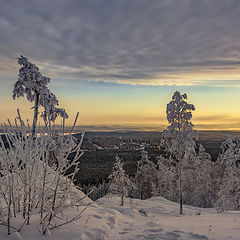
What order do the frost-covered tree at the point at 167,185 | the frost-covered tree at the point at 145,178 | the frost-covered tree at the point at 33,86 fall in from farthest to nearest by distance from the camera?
1. the frost-covered tree at the point at 145,178
2. the frost-covered tree at the point at 167,185
3. the frost-covered tree at the point at 33,86

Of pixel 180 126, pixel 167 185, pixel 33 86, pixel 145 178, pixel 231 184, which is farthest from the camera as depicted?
pixel 145 178

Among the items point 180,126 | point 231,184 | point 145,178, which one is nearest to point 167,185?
point 145,178

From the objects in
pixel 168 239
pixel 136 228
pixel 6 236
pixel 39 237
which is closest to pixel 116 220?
pixel 136 228

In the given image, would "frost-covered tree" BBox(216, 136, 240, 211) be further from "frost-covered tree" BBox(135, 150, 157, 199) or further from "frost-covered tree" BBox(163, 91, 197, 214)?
"frost-covered tree" BBox(135, 150, 157, 199)

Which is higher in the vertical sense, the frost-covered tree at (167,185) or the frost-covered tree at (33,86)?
the frost-covered tree at (33,86)

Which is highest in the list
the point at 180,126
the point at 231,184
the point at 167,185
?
the point at 180,126

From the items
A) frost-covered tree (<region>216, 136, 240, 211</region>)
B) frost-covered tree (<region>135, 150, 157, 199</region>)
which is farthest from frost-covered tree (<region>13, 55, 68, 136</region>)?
frost-covered tree (<region>135, 150, 157, 199</region>)

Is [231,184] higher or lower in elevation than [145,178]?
higher

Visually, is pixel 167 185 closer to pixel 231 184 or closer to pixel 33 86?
pixel 231 184

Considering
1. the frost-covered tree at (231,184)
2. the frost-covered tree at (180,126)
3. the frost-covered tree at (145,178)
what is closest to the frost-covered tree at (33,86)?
the frost-covered tree at (180,126)

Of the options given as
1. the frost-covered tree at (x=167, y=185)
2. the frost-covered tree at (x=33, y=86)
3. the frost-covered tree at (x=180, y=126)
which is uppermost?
the frost-covered tree at (x=33, y=86)

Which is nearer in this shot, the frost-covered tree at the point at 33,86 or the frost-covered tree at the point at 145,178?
the frost-covered tree at the point at 33,86

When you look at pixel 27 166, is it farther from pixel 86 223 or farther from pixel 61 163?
pixel 86 223

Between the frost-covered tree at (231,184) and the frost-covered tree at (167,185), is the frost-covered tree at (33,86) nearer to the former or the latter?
the frost-covered tree at (231,184)
